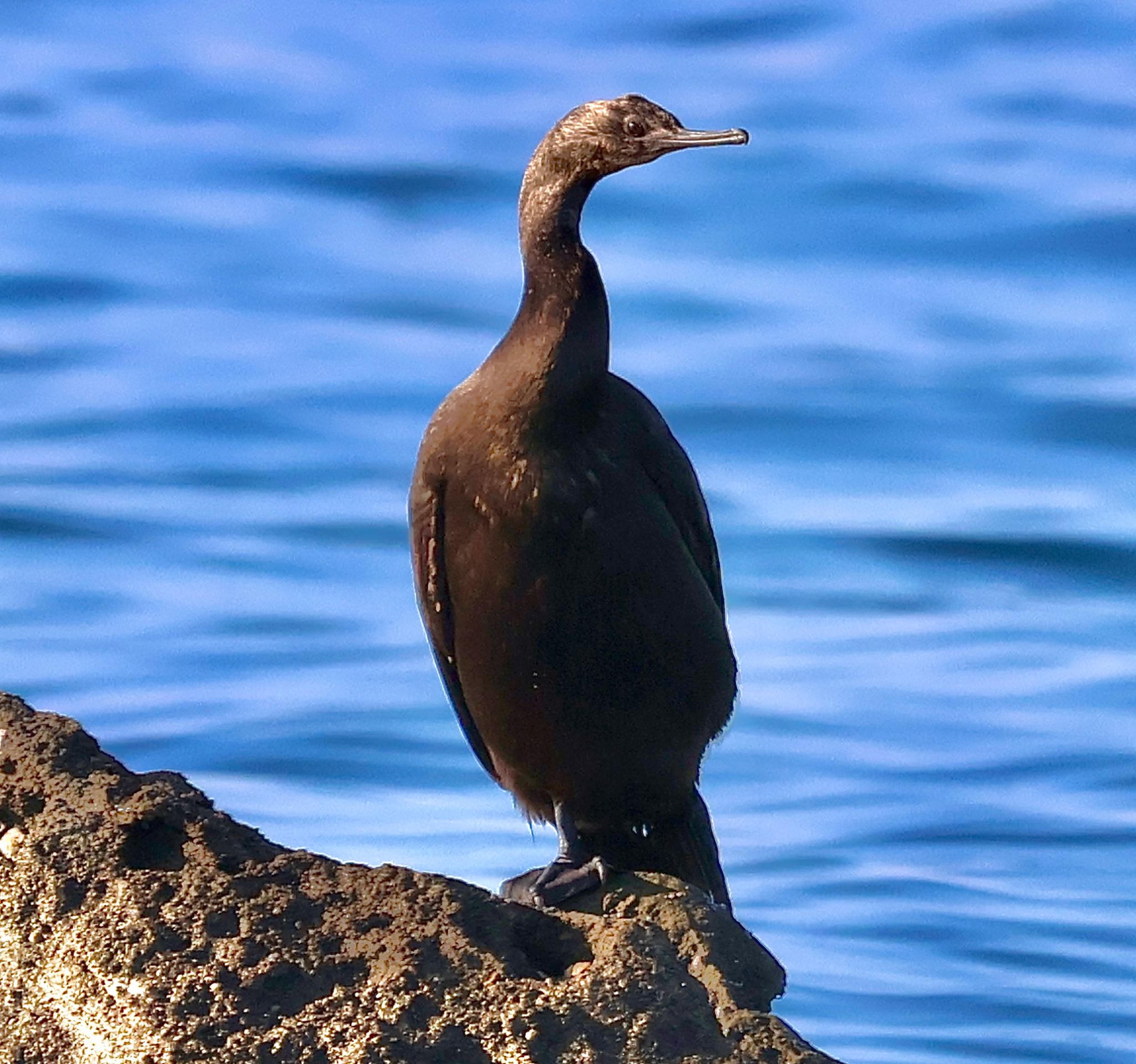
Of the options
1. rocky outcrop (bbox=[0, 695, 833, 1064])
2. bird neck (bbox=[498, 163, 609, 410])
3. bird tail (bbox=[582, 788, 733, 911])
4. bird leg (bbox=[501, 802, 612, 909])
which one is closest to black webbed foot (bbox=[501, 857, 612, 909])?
bird leg (bbox=[501, 802, 612, 909])

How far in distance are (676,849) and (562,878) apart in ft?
3.02

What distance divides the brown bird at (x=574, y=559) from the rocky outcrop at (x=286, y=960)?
3.74 feet

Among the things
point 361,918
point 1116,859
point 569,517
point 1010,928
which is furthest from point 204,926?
point 1116,859

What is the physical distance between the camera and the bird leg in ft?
24.6

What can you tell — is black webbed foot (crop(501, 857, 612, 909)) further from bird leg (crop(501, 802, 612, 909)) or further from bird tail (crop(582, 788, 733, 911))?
bird tail (crop(582, 788, 733, 911))

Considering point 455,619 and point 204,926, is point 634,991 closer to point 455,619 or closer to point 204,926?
point 204,926

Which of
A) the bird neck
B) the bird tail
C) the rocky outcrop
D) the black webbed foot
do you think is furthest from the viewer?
the bird tail

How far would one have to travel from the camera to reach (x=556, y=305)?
798 centimetres

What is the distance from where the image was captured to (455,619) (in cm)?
829

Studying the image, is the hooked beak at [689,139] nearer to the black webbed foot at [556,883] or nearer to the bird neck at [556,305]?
the bird neck at [556,305]

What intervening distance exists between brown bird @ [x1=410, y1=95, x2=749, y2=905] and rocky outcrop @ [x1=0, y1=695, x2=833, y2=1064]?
1.14 metres

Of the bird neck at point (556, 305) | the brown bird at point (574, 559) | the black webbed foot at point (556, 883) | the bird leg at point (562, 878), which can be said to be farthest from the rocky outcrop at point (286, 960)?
the bird neck at point (556, 305)

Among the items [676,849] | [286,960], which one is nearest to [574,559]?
[676,849]

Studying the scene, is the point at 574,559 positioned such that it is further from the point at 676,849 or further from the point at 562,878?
the point at 676,849
